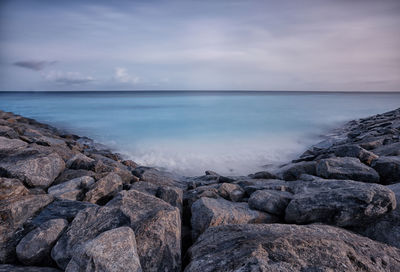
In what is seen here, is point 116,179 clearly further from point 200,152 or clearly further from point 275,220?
point 200,152

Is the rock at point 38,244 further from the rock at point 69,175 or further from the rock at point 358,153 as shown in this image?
the rock at point 358,153

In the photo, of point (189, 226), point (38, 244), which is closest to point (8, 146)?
point (38, 244)

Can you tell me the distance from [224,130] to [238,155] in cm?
731

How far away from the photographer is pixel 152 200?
364 centimetres

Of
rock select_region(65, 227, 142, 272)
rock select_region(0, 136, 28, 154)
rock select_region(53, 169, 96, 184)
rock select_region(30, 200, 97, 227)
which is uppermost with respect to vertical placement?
rock select_region(0, 136, 28, 154)

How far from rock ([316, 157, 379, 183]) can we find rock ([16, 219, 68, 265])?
4729 millimetres

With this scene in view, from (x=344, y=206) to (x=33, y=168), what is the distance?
16.2ft

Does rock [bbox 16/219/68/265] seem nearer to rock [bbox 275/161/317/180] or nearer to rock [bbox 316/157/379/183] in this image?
rock [bbox 316/157/379/183]

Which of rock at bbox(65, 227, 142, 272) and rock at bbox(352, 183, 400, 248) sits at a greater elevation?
rock at bbox(65, 227, 142, 272)

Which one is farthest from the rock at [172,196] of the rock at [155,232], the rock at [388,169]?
the rock at [388,169]

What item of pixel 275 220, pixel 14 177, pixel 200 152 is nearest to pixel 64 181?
pixel 14 177

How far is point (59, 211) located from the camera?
3594mm

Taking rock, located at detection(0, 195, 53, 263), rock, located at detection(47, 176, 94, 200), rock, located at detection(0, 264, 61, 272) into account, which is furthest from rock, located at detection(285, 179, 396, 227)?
rock, located at detection(0, 195, 53, 263)

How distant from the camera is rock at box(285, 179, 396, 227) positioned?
3287mm
